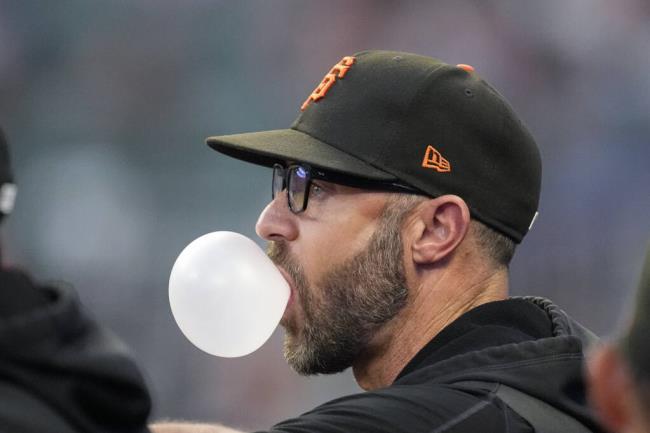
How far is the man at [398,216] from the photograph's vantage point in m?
2.54

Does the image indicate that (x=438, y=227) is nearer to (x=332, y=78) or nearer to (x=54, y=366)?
(x=332, y=78)

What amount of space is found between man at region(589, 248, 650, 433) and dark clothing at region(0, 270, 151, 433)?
616 millimetres

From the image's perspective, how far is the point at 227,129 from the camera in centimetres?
730

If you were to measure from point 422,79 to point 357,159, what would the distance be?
246 millimetres

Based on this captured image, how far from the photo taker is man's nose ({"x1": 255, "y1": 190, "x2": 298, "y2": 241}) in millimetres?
2719

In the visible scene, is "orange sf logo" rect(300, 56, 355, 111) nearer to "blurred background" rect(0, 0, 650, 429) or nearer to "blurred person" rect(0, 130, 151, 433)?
"blurred person" rect(0, 130, 151, 433)

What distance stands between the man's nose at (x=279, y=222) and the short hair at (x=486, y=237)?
27 centimetres

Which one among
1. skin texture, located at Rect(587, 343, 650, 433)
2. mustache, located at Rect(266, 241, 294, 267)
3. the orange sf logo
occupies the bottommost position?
mustache, located at Rect(266, 241, 294, 267)

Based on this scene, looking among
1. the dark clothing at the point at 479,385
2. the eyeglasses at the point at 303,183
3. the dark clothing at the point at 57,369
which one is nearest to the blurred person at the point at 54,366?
the dark clothing at the point at 57,369

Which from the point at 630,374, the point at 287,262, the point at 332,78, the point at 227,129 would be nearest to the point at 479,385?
the point at 287,262

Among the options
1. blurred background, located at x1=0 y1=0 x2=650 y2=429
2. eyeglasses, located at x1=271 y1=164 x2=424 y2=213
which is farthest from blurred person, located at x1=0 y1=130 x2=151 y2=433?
blurred background, located at x1=0 y1=0 x2=650 y2=429

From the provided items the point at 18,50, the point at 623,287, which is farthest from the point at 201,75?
the point at 623,287

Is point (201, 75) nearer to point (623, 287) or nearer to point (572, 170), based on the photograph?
point (572, 170)

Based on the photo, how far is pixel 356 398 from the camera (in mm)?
2154
